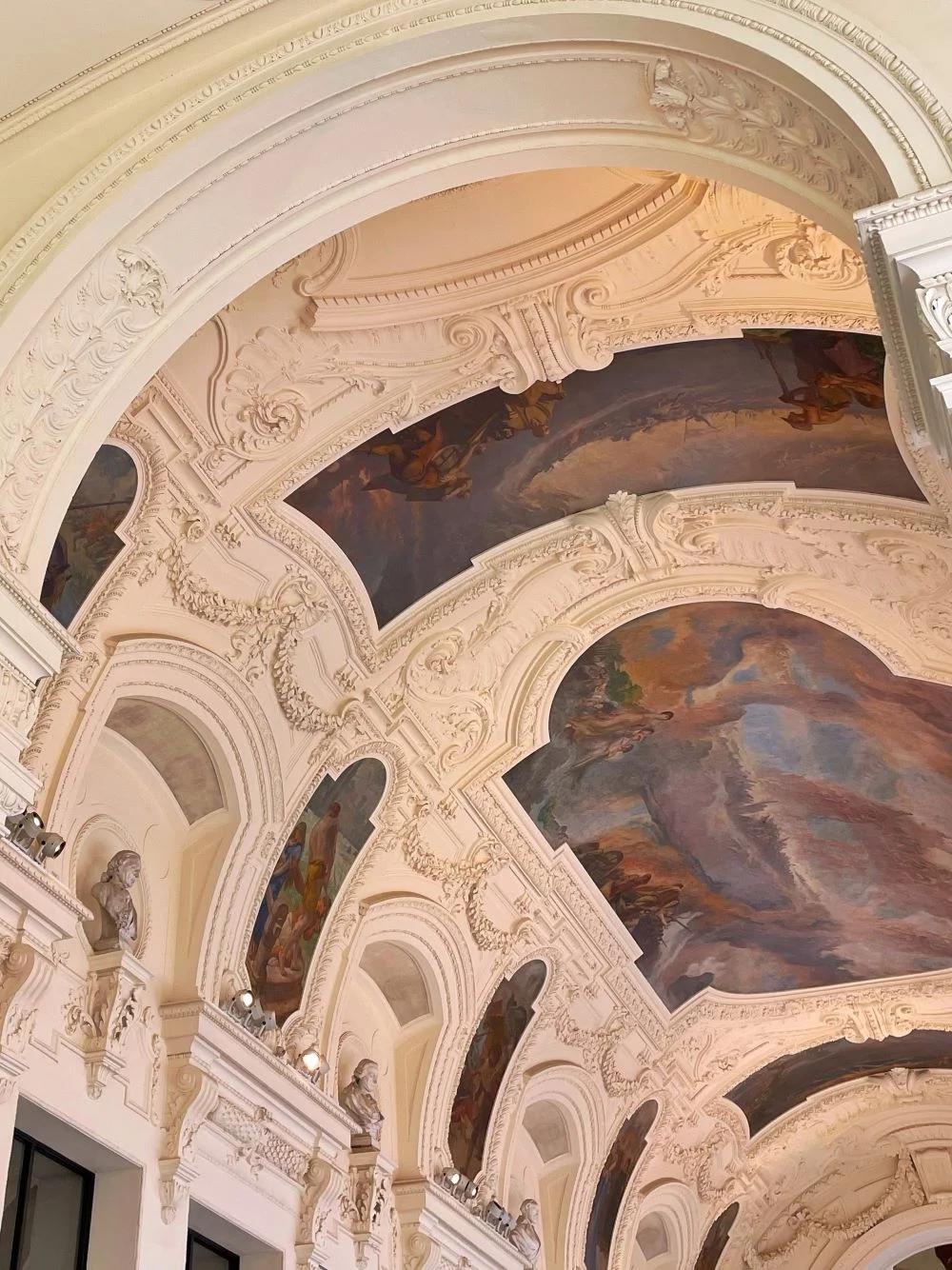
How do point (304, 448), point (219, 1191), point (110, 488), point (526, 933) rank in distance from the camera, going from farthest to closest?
point (526, 933) < point (219, 1191) < point (304, 448) < point (110, 488)

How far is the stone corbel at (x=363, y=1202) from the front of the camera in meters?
14.1

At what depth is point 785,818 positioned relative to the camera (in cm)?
1786

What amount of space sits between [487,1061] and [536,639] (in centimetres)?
Result: 579

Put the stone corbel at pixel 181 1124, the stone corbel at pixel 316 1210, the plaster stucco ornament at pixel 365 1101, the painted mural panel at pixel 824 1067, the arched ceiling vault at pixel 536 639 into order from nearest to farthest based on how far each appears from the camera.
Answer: the arched ceiling vault at pixel 536 639
the stone corbel at pixel 181 1124
the stone corbel at pixel 316 1210
the plaster stucco ornament at pixel 365 1101
the painted mural panel at pixel 824 1067

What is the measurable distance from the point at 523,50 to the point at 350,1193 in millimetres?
11145

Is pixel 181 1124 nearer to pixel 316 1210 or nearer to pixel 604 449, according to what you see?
pixel 316 1210

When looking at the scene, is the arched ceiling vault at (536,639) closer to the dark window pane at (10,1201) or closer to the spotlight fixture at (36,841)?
the spotlight fixture at (36,841)

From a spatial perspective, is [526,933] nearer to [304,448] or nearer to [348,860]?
[348,860]

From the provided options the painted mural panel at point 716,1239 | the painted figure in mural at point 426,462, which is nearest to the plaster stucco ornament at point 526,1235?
the painted mural panel at point 716,1239

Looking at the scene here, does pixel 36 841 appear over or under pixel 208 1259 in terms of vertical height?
over

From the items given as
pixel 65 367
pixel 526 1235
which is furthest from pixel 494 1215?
pixel 65 367

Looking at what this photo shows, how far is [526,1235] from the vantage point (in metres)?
17.8

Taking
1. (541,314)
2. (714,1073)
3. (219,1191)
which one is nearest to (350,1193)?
(219,1191)

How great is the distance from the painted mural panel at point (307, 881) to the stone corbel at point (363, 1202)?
6.25 ft
